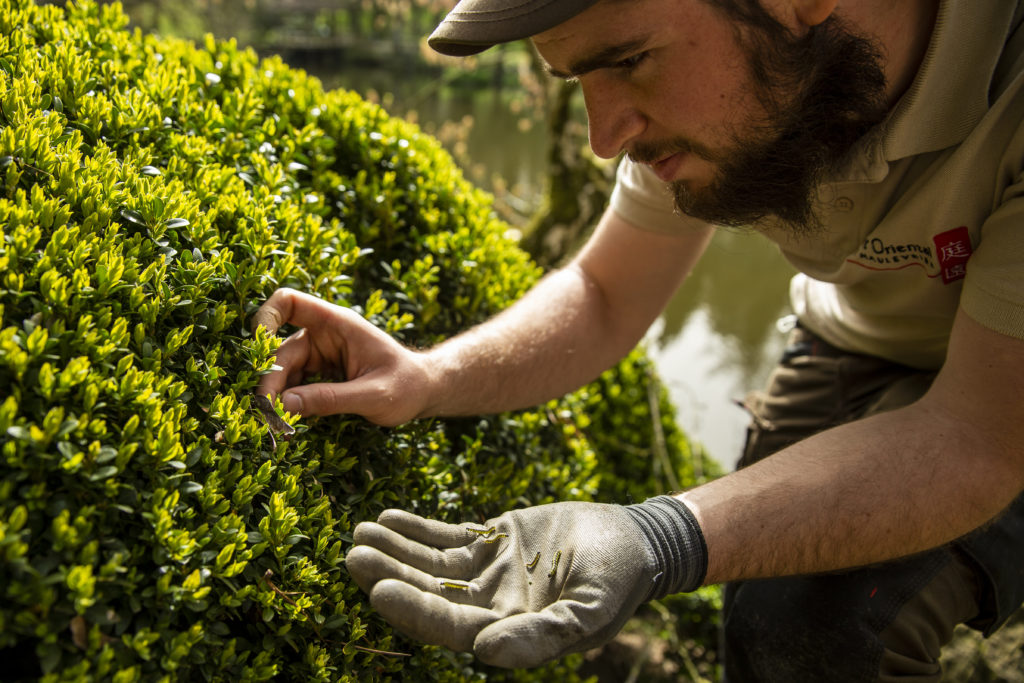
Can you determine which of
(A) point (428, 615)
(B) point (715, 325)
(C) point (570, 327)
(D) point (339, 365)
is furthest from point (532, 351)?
(B) point (715, 325)

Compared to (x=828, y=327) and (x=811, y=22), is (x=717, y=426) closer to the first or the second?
(x=828, y=327)

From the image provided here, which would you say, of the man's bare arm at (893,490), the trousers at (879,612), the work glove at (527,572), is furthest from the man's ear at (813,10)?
the trousers at (879,612)

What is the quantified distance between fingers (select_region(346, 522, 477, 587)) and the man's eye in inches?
48.7

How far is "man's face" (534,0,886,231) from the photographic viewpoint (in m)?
1.92

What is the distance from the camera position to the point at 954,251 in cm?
223

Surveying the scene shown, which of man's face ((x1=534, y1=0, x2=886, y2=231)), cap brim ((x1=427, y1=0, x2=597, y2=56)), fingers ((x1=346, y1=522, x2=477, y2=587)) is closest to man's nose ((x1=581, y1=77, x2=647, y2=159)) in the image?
man's face ((x1=534, y1=0, x2=886, y2=231))

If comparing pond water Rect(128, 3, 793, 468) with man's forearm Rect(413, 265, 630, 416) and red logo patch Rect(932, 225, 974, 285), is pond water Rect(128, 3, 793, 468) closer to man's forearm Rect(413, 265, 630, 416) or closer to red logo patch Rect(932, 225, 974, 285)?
man's forearm Rect(413, 265, 630, 416)

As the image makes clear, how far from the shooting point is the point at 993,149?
6.84 ft

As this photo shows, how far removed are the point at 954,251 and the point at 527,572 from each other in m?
1.49

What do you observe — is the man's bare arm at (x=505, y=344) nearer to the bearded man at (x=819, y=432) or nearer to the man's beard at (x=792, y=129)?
the bearded man at (x=819, y=432)

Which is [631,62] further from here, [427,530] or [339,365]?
[427,530]

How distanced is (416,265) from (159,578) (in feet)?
4.27

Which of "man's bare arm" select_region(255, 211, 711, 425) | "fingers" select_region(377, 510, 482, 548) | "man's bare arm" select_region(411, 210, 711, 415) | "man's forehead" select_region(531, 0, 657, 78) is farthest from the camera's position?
"man's bare arm" select_region(411, 210, 711, 415)

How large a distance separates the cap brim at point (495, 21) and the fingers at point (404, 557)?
1164 millimetres
